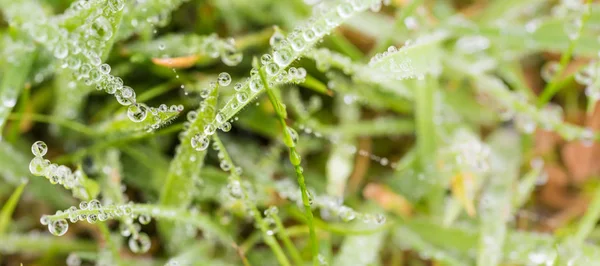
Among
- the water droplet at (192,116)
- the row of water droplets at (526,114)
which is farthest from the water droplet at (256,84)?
the row of water droplets at (526,114)

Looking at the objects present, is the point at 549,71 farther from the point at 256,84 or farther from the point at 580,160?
the point at 256,84

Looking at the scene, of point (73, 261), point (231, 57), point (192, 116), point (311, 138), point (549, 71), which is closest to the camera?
point (192, 116)

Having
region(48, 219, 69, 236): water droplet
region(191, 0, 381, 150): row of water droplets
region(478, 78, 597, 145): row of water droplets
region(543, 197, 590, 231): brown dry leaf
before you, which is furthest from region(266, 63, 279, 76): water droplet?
region(543, 197, 590, 231): brown dry leaf

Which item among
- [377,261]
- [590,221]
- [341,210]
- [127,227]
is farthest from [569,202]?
[127,227]

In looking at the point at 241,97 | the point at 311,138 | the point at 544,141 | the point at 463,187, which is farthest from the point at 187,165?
the point at 544,141

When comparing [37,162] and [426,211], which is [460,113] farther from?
[37,162]

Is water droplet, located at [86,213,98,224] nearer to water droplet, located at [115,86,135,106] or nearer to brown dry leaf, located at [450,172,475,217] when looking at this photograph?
water droplet, located at [115,86,135,106]

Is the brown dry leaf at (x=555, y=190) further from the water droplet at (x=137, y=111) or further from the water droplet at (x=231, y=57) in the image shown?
the water droplet at (x=137, y=111)
